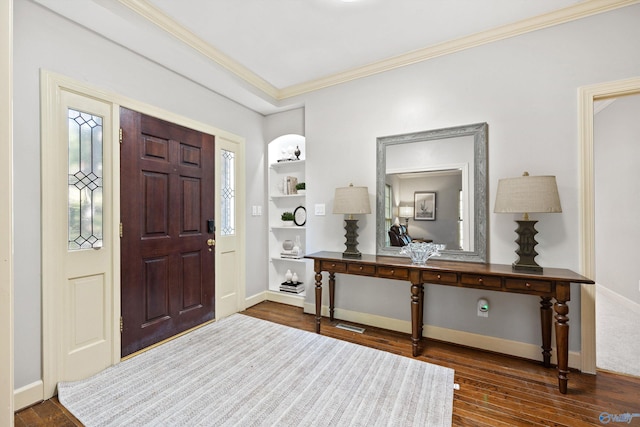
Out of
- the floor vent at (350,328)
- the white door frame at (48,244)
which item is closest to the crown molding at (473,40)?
the white door frame at (48,244)

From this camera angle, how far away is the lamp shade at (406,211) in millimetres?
2752

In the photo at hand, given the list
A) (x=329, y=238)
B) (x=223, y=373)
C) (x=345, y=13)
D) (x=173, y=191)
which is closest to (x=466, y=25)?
(x=345, y=13)

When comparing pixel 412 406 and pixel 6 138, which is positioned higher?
pixel 6 138

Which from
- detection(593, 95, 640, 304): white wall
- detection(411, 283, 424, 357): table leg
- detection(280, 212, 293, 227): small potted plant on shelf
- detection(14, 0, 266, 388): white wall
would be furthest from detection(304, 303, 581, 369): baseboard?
detection(14, 0, 266, 388): white wall

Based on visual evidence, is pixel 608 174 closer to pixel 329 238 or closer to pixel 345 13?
pixel 329 238

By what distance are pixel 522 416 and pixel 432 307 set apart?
108cm

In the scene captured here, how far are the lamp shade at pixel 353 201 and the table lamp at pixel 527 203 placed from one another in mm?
1120

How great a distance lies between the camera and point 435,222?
104 inches

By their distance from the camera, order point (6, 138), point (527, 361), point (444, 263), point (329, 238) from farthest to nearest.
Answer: point (329, 238) → point (444, 263) → point (527, 361) → point (6, 138)

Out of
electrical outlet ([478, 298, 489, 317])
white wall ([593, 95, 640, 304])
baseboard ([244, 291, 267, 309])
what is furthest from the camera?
baseboard ([244, 291, 267, 309])

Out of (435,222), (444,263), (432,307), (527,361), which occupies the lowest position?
(527,361)

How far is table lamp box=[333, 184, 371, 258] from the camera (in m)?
2.76

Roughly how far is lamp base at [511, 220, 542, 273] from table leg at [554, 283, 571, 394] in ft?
0.90

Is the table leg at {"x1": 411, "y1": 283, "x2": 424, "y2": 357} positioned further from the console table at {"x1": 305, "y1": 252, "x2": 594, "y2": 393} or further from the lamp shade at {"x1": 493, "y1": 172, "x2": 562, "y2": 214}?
the lamp shade at {"x1": 493, "y1": 172, "x2": 562, "y2": 214}
